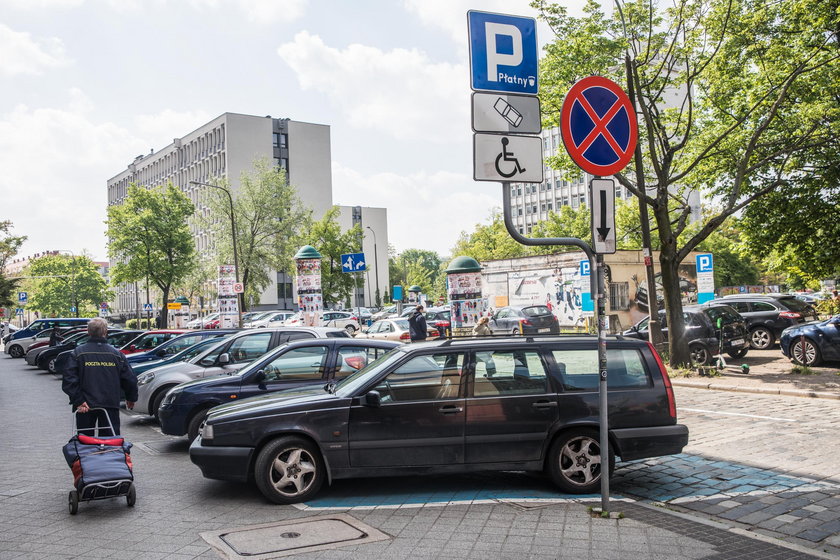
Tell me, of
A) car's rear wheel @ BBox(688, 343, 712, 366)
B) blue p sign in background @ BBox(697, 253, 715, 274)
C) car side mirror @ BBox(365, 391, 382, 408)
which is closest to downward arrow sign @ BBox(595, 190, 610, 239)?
car side mirror @ BBox(365, 391, 382, 408)

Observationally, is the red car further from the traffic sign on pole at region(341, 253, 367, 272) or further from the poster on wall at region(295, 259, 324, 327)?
the poster on wall at region(295, 259, 324, 327)

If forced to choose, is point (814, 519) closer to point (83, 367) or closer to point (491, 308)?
point (83, 367)

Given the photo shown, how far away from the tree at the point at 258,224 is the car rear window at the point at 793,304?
1607 inches

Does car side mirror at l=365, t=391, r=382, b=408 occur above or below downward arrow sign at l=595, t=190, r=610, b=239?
below

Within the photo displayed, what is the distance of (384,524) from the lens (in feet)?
19.0

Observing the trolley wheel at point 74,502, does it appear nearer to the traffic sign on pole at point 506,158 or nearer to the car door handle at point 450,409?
the car door handle at point 450,409

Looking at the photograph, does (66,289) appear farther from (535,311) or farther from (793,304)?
(793,304)

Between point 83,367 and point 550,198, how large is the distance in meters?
99.5

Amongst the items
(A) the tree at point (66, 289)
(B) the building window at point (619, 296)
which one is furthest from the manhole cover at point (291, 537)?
(A) the tree at point (66, 289)

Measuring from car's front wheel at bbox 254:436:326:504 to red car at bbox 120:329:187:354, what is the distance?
13638 millimetres

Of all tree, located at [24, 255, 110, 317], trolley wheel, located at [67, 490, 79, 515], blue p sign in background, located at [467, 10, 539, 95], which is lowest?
trolley wheel, located at [67, 490, 79, 515]

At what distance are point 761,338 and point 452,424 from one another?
1832 cm

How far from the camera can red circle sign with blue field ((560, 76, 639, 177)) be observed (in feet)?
19.7

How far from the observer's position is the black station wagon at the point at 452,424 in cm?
650
